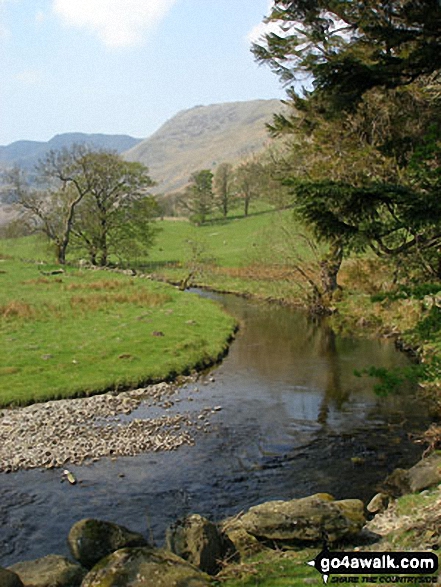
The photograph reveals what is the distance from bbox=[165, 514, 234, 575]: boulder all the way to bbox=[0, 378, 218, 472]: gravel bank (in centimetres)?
553

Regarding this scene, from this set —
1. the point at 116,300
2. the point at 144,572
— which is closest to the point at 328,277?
the point at 116,300

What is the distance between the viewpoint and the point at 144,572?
317 inches

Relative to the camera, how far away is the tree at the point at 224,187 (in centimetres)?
10931

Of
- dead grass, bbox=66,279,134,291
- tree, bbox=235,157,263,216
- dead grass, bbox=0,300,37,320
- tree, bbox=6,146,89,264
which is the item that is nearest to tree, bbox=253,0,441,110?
dead grass, bbox=0,300,37,320

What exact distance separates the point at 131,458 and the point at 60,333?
1375 cm

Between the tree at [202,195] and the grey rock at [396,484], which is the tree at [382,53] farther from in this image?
the tree at [202,195]

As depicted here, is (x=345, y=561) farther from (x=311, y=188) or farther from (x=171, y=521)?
(x=311, y=188)

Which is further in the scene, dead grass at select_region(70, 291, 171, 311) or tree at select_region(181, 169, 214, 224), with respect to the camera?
tree at select_region(181, 169, 214, 224)

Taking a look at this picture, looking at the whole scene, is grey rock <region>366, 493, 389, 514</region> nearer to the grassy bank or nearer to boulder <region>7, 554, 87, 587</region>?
boulder <region>7, 554, 87, 587</region>

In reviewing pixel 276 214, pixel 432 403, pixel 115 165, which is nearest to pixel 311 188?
pixel 432 403

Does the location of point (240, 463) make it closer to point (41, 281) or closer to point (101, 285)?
point (101, 285)

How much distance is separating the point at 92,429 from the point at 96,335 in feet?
35.0

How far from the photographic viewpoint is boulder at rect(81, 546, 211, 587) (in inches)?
312

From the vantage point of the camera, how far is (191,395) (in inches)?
811
